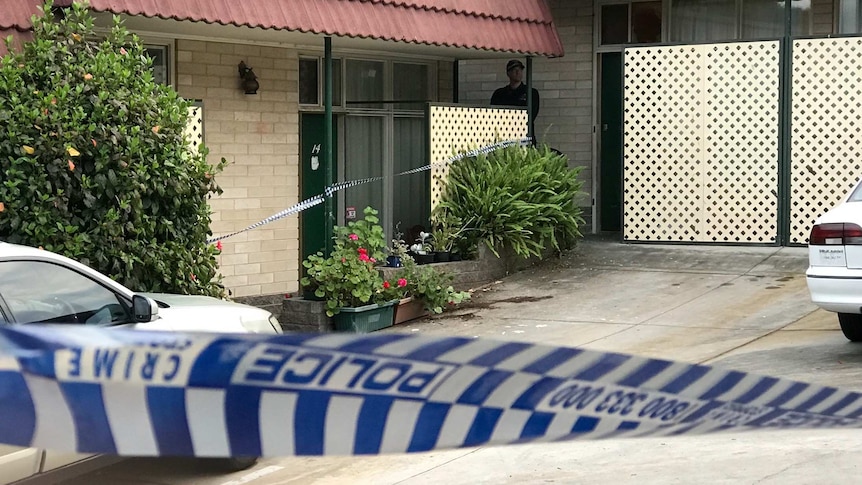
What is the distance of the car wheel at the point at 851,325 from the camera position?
9383mm

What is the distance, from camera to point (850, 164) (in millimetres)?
13898

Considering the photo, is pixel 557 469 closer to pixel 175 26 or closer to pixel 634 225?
pixel 175 26

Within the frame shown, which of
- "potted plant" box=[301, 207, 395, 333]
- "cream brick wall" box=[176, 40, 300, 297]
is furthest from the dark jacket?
"potted plant" box=[301, 207, 395, 333]

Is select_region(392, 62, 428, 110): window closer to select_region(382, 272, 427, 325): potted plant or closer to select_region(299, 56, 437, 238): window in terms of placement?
select_region(299, 56, 437, 238): window

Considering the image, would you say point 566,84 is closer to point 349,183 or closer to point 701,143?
point 701,143

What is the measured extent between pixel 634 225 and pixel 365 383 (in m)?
12.9

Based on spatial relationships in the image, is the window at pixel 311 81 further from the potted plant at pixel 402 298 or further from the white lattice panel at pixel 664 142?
the white lattice panel at pixel 664 142

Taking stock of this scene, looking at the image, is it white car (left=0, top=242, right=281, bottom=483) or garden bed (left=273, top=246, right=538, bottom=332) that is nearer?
white car (left=0, top=242, right=281, bottom=483)

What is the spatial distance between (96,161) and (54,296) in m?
2.75

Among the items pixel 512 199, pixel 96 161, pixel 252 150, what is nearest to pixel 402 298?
pixel 512 199

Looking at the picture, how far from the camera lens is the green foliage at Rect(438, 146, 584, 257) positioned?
13.1 m

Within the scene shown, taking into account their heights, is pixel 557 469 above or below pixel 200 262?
below

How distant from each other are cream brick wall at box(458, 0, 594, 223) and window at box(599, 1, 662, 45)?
236mm

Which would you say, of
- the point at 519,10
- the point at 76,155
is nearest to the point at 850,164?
the point at 519,10
